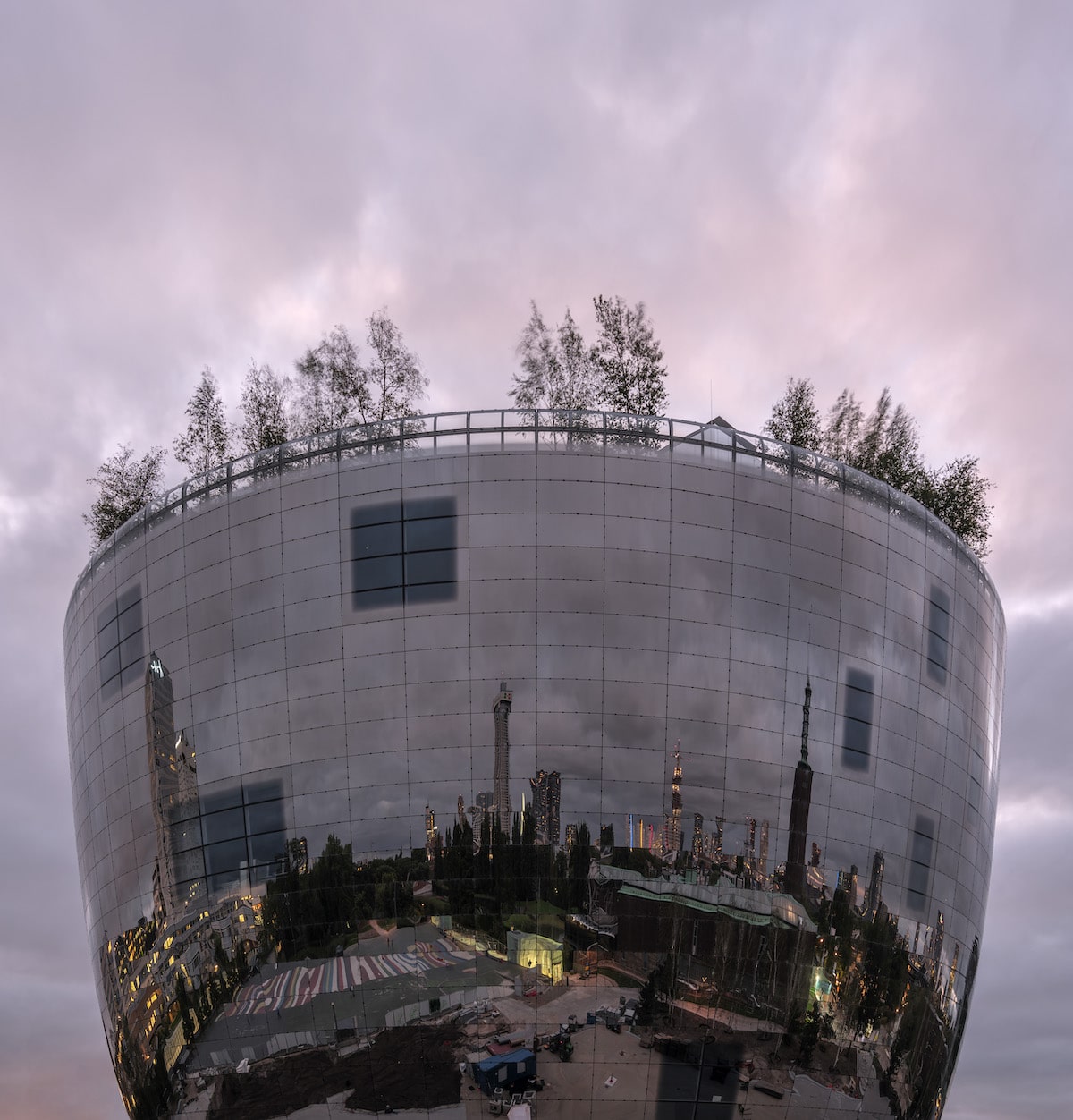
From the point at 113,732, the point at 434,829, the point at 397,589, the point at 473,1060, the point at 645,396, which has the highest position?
the point at 645,396

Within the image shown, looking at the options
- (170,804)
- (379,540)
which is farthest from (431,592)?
(170,804)

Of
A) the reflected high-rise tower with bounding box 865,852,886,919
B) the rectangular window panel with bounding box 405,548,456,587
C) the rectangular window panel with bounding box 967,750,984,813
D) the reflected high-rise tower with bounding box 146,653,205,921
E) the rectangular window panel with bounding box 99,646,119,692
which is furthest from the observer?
the rectangular window panel with bounding box 967,750,984,813

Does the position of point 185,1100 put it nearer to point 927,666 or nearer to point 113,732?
point 113,732

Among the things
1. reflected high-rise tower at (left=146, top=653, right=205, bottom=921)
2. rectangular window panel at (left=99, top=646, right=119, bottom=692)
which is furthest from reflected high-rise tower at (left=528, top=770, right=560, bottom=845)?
rectangular window panel at (left=99, top=646, right=119, bottom=692)

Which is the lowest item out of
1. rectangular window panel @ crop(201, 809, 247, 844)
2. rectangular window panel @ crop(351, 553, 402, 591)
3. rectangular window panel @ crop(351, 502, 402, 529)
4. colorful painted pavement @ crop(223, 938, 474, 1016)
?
colorful painted pavement @ crop(223, 938, 474, 1016)

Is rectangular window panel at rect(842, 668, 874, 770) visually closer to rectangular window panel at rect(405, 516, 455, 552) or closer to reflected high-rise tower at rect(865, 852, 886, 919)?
reflected high-rise tower at rect(865, 852, 886, 919)

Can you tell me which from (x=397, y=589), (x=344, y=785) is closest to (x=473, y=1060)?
(x=344, y=785)
